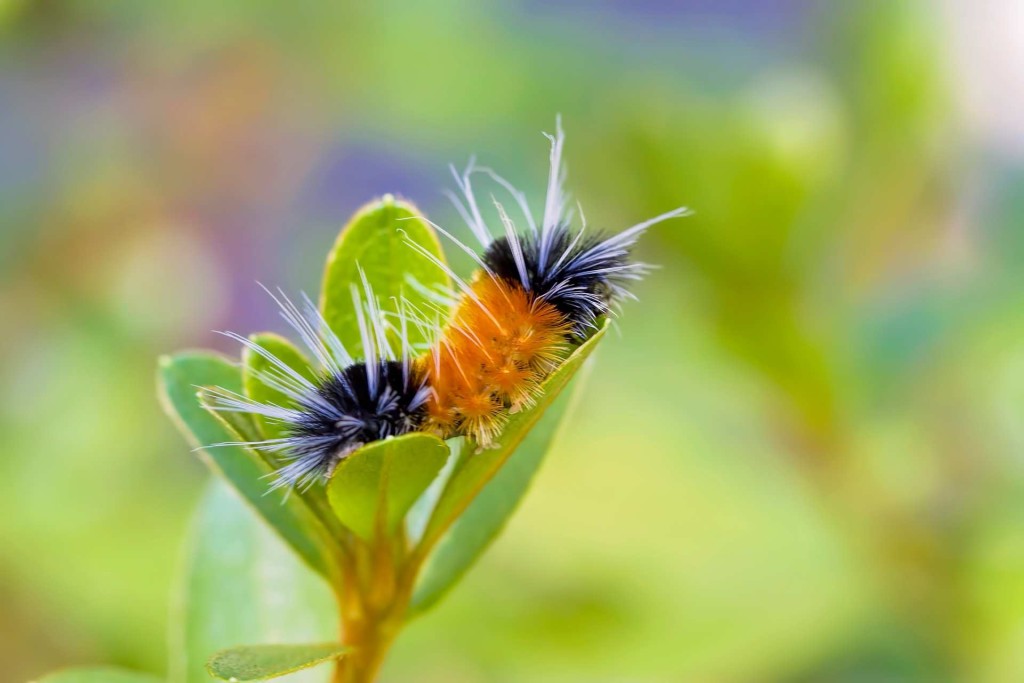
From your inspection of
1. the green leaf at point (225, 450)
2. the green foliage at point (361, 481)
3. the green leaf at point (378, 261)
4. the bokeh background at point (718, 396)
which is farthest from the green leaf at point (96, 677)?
the bokeh background at point (718, 396)

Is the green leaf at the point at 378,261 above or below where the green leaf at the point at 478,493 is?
above

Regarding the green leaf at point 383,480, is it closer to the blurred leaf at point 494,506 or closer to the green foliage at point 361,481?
the green foliage at point 361,481

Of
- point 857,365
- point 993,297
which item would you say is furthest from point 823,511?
point 993,297

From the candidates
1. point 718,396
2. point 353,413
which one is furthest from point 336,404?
point 718,396

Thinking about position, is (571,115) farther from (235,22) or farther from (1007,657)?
(1007,657)

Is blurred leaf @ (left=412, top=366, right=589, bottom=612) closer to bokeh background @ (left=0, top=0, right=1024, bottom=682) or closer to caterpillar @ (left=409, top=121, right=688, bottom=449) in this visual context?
caterpillar @ (left=409, top=121, right=688, bottom=449)

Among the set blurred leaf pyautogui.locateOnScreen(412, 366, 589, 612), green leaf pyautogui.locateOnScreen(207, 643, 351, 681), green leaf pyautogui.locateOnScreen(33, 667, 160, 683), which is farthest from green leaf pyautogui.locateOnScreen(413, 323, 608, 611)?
green leaf pyautogui.locateOnScreen(33, 667, 160, 683)
